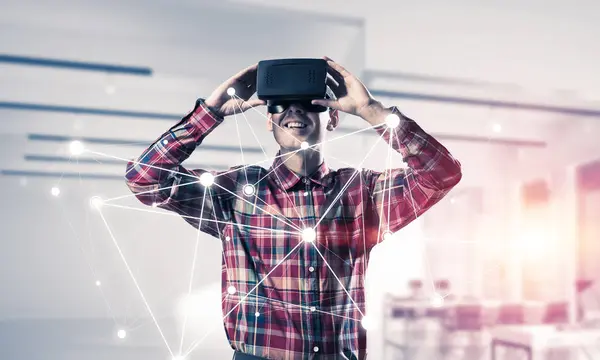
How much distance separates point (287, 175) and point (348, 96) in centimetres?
22

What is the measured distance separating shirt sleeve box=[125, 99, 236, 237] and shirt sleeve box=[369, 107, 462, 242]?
30cm

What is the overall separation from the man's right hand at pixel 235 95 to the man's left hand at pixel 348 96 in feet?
0.41

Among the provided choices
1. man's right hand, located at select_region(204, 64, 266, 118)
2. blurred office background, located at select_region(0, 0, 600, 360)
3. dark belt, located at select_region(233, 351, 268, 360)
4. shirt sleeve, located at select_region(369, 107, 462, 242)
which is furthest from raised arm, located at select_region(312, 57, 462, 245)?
blurred office background, located at select_region(0, 0, 600, 360)

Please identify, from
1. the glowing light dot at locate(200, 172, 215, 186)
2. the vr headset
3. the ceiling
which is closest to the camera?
the vr headset

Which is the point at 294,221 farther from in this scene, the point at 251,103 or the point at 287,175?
the point at 251,103

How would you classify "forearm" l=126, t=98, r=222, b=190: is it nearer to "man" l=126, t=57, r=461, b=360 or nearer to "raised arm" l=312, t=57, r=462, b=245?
"man" l=126, t=57, r=461, b=360

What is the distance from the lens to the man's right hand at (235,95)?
93cm

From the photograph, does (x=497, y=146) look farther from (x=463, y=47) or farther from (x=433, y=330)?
(x=433, y=330)

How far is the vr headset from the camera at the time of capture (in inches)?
35.0

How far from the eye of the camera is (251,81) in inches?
37.2

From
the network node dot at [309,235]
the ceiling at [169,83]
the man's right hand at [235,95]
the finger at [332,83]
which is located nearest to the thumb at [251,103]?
the man's right hand at [235,95]

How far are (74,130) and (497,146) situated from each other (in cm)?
246

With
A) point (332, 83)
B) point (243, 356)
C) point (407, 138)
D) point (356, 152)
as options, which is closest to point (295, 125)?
point (332, 83)

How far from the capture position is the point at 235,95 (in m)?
0.94
